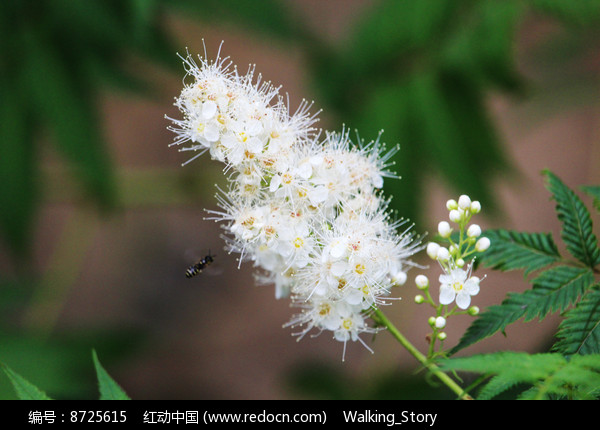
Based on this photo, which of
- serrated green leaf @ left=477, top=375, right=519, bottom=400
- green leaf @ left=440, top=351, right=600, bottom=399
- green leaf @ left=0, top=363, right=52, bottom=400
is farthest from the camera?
green leaf @ left=0, top=363, right=52, bottom=400

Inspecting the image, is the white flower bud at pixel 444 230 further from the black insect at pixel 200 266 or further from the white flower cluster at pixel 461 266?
the black insect at pixel 200 266

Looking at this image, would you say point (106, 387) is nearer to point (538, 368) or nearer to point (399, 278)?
point (399, 278)

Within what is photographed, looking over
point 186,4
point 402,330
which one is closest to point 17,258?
point 186,4

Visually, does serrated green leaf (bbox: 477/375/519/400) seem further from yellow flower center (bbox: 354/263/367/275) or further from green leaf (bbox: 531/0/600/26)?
green leaf (bbox: 531/0/600/26)

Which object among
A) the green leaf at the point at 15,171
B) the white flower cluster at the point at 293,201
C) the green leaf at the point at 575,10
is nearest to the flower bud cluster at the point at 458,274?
the white flower cluster at the point at 293,201

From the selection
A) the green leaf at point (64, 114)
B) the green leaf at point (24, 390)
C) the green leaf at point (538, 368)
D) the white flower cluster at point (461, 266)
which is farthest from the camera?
the green leaf at point (64, 114)

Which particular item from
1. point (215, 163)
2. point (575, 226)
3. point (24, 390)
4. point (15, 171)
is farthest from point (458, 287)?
point (215, 163)

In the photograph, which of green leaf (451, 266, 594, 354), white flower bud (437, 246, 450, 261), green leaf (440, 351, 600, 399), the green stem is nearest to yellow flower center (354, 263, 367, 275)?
the green stem
